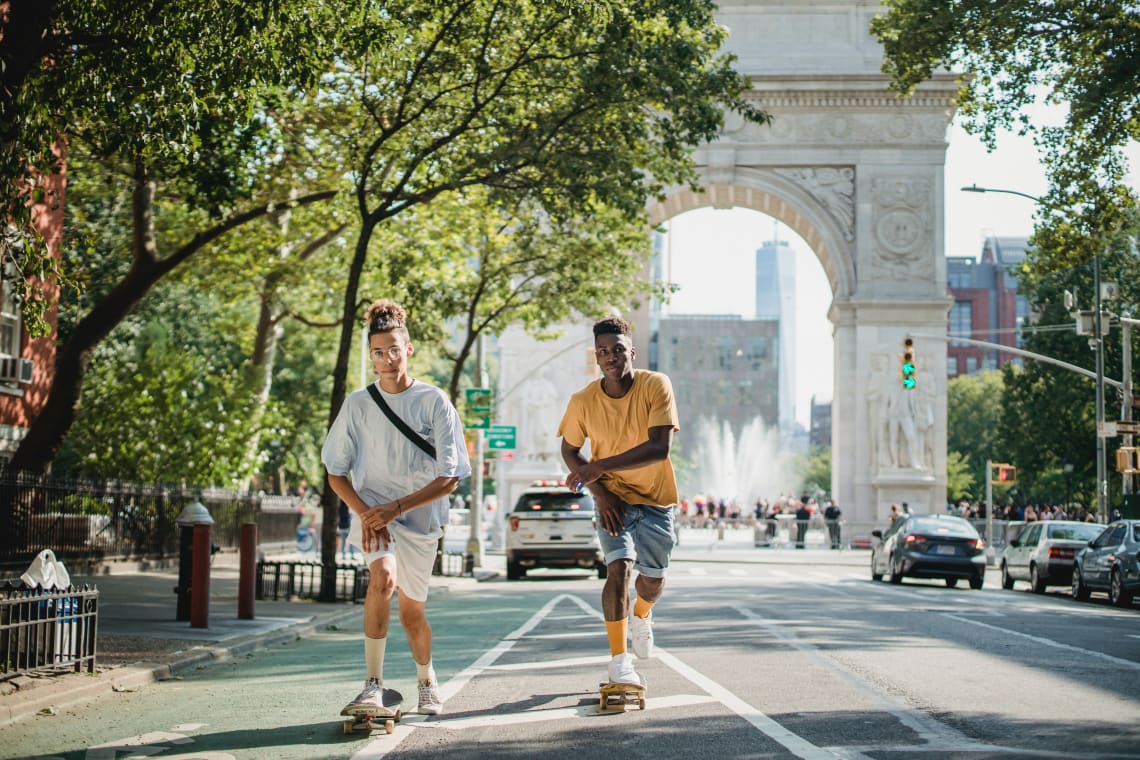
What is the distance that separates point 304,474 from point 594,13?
50.7 metres

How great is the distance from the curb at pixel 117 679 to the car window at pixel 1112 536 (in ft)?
48.6

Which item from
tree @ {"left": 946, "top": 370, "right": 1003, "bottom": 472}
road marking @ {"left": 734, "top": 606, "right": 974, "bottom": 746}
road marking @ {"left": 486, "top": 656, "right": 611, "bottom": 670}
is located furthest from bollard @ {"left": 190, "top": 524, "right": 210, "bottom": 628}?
tree @ {"left": 946, "top": 370, "right": 1003, "bottom": 472}

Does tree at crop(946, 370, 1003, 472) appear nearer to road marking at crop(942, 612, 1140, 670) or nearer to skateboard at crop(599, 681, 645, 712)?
road marking at crop(942, 612, 1140, 670)

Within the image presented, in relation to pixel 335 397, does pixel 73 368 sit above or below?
above

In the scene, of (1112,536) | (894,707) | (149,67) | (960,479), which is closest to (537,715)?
(894,707)

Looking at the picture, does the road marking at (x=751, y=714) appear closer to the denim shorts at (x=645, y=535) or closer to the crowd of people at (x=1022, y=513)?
the denim shorts at (x=645, y=535)

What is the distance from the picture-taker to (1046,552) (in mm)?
27750

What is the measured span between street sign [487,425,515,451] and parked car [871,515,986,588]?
11801 millimetres

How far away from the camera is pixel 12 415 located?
2667cm

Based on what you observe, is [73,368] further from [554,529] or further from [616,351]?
[616,351]

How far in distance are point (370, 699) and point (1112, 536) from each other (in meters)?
19.6

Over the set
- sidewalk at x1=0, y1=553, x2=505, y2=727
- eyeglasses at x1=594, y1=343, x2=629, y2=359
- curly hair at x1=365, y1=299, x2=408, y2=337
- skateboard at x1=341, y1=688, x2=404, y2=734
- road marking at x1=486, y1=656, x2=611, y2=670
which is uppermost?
curly hair at x1=365, y1=299, x2=408, y2=337

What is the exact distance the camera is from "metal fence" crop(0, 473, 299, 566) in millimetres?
22109

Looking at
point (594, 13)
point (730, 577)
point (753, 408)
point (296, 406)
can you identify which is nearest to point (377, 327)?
point (594, 13)
